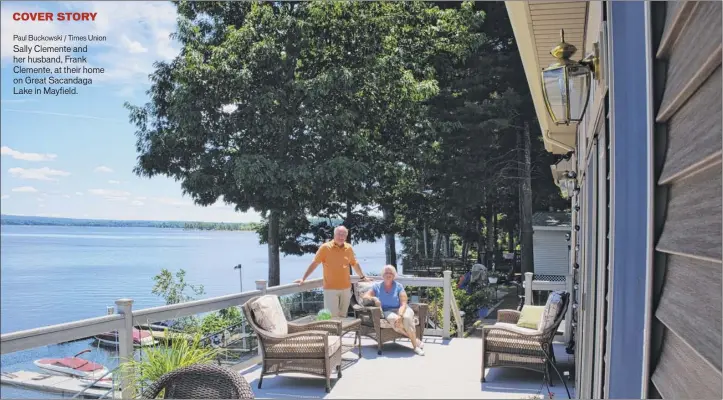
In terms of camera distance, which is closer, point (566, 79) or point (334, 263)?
point (566, 79)

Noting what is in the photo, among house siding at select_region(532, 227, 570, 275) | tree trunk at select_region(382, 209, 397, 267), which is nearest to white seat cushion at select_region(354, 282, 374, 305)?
house siding at select_region(532, 227, 570, 275)

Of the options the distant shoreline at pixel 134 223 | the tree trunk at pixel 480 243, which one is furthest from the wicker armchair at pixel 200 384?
the tree trunk at pixel 480 243

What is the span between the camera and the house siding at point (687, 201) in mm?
635

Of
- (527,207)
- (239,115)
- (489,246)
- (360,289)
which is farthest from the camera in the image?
(489,246)

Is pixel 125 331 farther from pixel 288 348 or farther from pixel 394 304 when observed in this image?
pixel 394 304

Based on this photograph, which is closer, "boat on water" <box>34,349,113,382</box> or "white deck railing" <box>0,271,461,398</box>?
"white deck railing" <box>0,271,461,398</box>

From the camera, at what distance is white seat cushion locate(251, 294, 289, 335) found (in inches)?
215

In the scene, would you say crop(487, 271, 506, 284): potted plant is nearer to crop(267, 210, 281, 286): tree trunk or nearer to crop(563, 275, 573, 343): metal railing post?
crop(267, 210, 281, 286): tree trunk

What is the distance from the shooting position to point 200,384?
9.87 ft

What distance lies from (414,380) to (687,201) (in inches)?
206

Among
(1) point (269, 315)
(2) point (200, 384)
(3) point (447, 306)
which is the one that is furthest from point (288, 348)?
(3) point (447, 306)

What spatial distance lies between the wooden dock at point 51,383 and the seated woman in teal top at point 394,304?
331cm

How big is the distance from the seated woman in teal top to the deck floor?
0.25 m

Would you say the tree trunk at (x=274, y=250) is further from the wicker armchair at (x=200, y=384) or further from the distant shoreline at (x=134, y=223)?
the wicker armchair at (x=200, y=384)
